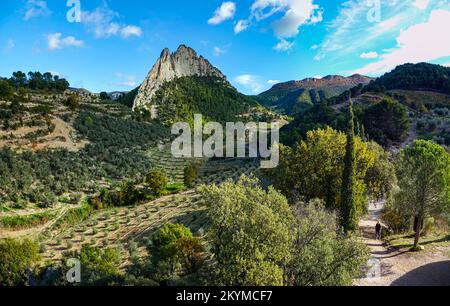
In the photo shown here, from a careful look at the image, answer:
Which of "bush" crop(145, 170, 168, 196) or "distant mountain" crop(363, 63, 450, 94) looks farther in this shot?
"distant mountain" crop(363, 63, 450, 94)

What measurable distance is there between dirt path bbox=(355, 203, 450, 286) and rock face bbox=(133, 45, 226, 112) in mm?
87608

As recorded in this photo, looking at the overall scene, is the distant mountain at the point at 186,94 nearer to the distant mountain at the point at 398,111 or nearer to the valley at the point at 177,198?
the valley at the point at 177,198

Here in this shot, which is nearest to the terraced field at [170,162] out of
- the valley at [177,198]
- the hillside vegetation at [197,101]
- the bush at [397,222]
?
the valley at [177,198]

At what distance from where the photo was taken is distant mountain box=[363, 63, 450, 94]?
11138 centimetres

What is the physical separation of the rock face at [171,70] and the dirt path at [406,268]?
287 ft

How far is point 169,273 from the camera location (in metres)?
19.0

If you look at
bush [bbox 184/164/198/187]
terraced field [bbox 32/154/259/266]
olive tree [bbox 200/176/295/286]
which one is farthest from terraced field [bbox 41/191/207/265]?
olive tree [bbox 200/176/295/286]

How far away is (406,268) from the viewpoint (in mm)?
21984

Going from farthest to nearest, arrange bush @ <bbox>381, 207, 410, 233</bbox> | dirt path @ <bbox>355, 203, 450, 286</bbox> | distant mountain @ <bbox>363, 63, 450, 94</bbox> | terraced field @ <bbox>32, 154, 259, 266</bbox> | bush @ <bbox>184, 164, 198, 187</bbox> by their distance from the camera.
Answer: distant mountain @ <bbox>363, 63, 450, 94</bbox> → bush @ <bbox>184, 164, 198, 187</bbox> → bush @ <bbox>381, 207, 410, 233</bbox> → terraced field @ <bbox>32, 154, 259, 266</bbox> → dirt path @ <bbox>355, 203, 450, 286</bbox>

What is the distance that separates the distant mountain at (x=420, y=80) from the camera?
11138 centimetres

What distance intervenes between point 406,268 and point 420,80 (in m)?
116

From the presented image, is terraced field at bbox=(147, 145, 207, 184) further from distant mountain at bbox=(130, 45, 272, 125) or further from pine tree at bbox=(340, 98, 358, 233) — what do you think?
pine tree at bbox=(340, 98, 358, 233)

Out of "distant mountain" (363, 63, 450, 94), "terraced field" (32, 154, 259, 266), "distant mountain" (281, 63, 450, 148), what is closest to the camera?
"terraced field" (32, 154, 259, 266)
